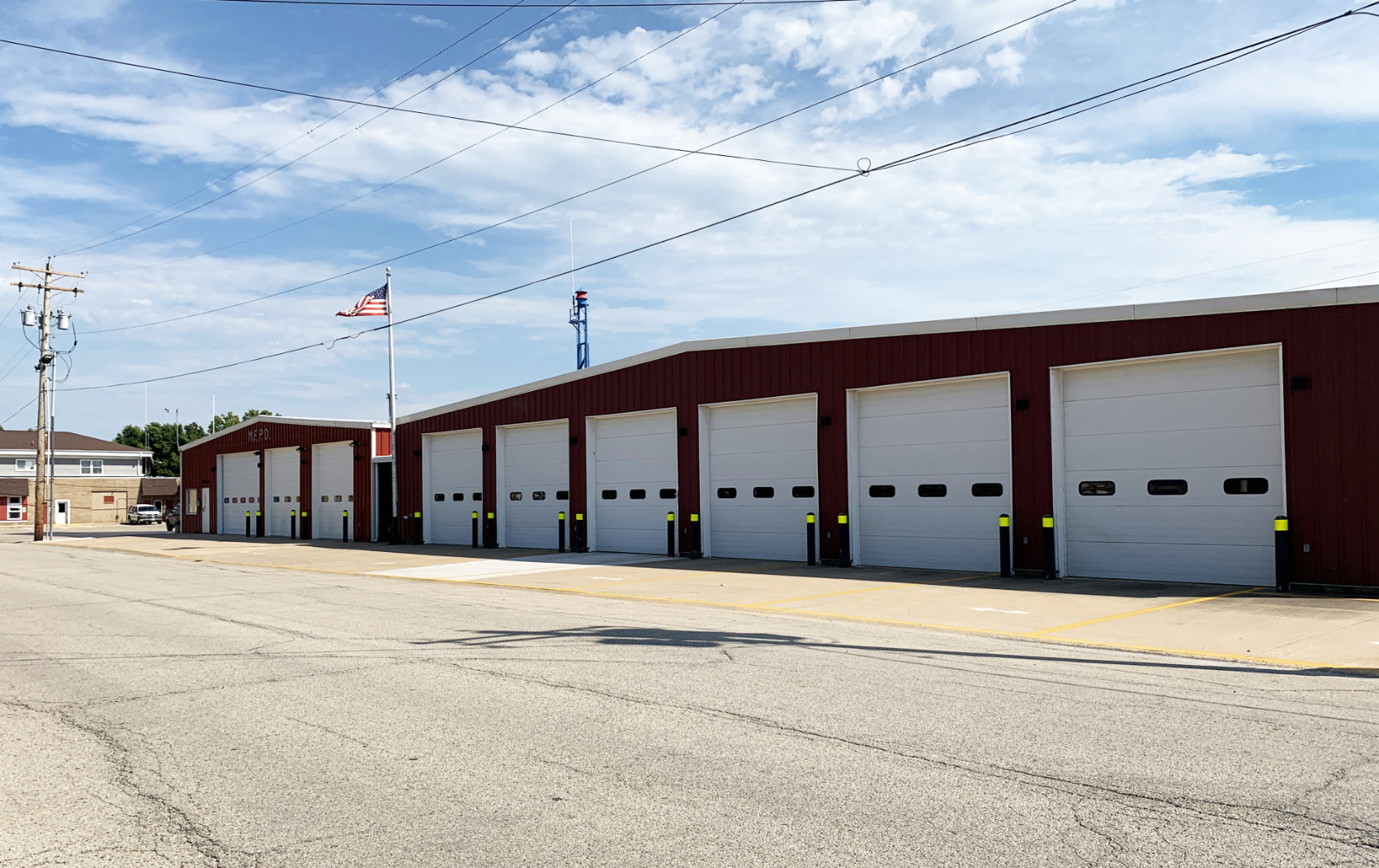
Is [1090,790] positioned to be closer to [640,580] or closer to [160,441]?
[640,580]

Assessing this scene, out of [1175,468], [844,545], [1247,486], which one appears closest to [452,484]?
[844,545]

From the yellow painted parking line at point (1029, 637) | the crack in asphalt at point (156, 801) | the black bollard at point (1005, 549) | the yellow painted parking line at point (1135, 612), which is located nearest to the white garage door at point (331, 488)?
the yellow painted parking line at point (1029, 637)

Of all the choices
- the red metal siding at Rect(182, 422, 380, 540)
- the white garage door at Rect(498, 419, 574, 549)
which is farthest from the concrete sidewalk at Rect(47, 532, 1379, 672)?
the red metal siding at Rect(182, 422, 380, 540)

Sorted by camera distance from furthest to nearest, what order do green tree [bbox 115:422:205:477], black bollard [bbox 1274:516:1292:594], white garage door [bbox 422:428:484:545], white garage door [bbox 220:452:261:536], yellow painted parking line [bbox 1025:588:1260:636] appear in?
green tree [bbox 115:422:205:477], white garage door [bbox 220:452:261:536], white garage door [bbox 422:428:484:545], black bollard [bbox 1274:516:1292:594], yellow painted parking line [bbox 1025:588:1260:636]

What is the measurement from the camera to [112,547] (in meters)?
33.5

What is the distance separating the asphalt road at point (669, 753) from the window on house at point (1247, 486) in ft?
22.4

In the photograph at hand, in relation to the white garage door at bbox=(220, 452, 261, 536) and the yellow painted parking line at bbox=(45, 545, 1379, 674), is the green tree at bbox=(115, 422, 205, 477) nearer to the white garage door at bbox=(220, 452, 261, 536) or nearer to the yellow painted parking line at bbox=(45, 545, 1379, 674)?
the white garage door at bbox=(220, 452, 261, 536)

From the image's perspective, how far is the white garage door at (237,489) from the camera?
43.0 m

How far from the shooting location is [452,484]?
104 ft

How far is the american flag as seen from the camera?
33312 millimetres

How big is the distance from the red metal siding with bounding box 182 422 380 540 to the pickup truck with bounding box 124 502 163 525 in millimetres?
22050

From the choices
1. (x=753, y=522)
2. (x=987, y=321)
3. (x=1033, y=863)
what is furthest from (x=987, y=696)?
(x=753, y=522)

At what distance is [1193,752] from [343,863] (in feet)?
15.1

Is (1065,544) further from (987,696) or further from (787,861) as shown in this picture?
(787,861)
